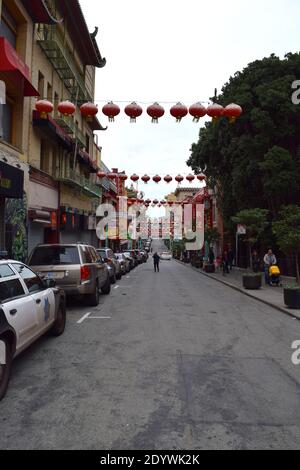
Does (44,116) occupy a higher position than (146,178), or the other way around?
(44,116)

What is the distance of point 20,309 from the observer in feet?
17.7

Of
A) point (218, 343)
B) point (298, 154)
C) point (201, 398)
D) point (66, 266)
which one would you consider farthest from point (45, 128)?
point (201, 398)

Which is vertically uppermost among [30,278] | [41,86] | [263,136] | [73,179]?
[41,86]

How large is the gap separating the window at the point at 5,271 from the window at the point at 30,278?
281 millimetres

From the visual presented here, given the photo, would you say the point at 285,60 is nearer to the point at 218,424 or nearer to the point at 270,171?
the point at 270,171

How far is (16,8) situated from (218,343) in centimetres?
1589

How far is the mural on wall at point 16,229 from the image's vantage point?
15516 mm

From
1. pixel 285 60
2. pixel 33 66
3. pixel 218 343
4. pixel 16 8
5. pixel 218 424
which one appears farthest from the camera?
pixel 285 60

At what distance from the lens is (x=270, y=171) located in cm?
2073

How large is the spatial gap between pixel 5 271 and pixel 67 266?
5200mm

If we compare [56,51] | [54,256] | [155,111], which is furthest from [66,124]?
[54,256]

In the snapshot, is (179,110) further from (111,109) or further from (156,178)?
(156,178)

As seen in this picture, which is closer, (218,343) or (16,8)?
(218,343)

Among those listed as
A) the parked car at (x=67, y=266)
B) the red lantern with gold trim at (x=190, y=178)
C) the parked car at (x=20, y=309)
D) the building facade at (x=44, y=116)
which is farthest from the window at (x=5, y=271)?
the red lantern with gold trim at (x=190, y=178)
